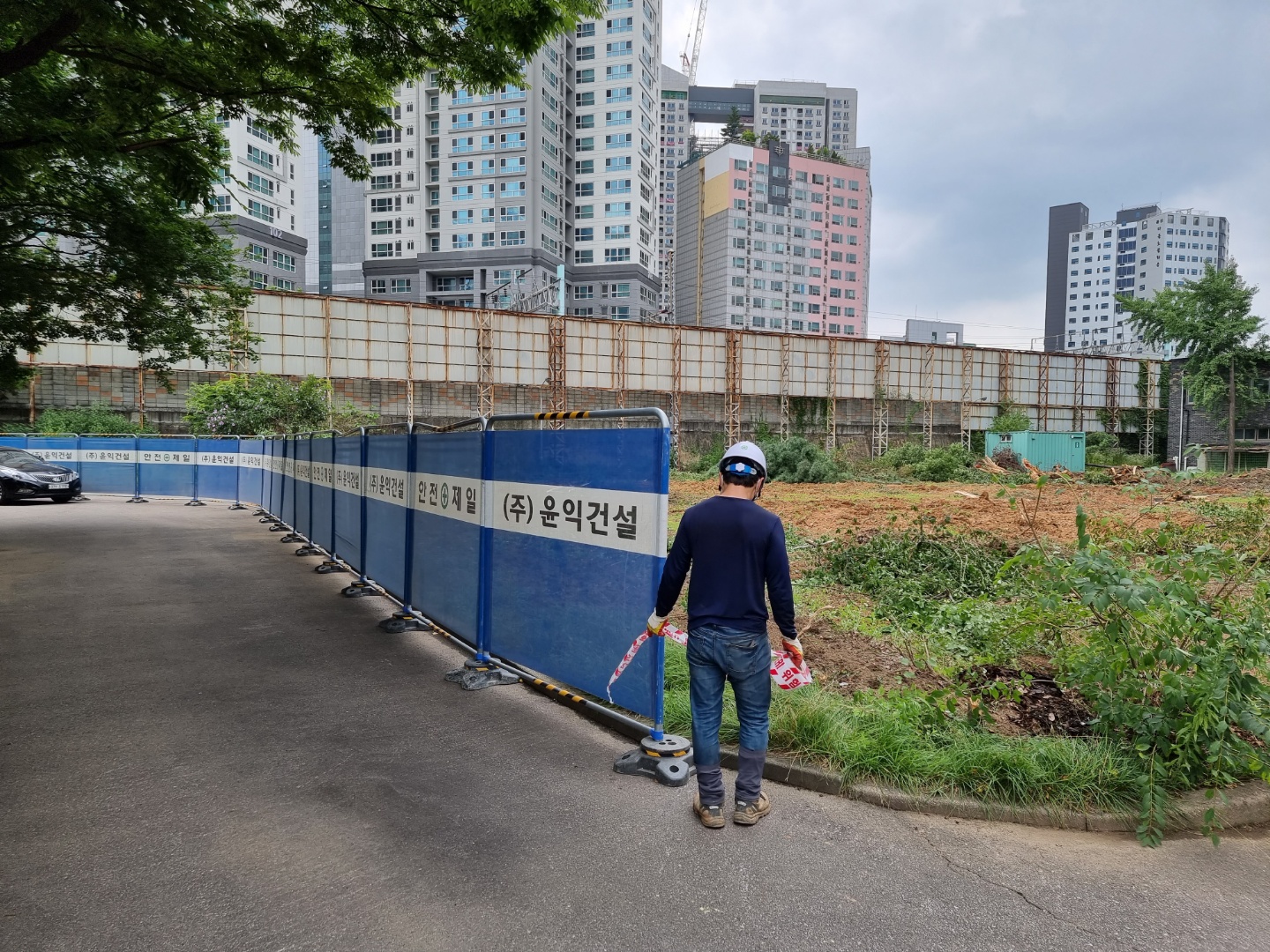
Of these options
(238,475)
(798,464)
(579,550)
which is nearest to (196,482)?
(238,475)

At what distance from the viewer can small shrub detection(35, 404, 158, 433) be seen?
28672 millimetres

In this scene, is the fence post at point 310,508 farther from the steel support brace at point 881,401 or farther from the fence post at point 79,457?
the steel support brace at point 881,401

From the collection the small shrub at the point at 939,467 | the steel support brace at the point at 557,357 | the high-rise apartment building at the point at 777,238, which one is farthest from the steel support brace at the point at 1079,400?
the high-rise apartment building at the point at 777,238

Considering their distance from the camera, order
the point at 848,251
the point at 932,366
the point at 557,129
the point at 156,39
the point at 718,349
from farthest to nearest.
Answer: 1. the point at 848,251
2. the point at 557,129
3. the point at 932,366
4. the point at 718,349
5. the point at 156,39

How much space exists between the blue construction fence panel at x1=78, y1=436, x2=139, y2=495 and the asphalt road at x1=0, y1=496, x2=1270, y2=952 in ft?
67.6

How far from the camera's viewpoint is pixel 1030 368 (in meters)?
46.3

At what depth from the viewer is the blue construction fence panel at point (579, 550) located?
14.5 ft

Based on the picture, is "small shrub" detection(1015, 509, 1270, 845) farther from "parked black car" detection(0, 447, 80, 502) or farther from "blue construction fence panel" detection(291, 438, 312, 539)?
"parked black car" detection(0, 447, 80, 502)

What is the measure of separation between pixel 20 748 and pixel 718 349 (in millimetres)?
37614

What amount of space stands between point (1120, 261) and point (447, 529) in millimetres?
219263

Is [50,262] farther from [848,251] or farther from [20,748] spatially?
[848,251]

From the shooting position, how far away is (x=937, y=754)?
4117 mm

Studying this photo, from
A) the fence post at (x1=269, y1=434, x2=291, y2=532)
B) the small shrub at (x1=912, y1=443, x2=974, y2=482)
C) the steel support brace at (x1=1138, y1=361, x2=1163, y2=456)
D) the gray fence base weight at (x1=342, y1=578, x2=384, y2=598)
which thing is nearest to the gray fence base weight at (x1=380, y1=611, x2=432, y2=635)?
the gray fence base weight at (x1=342, y1=578, x2=384, y2=598)

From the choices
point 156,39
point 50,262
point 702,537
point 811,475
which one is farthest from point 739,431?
point 702,537
